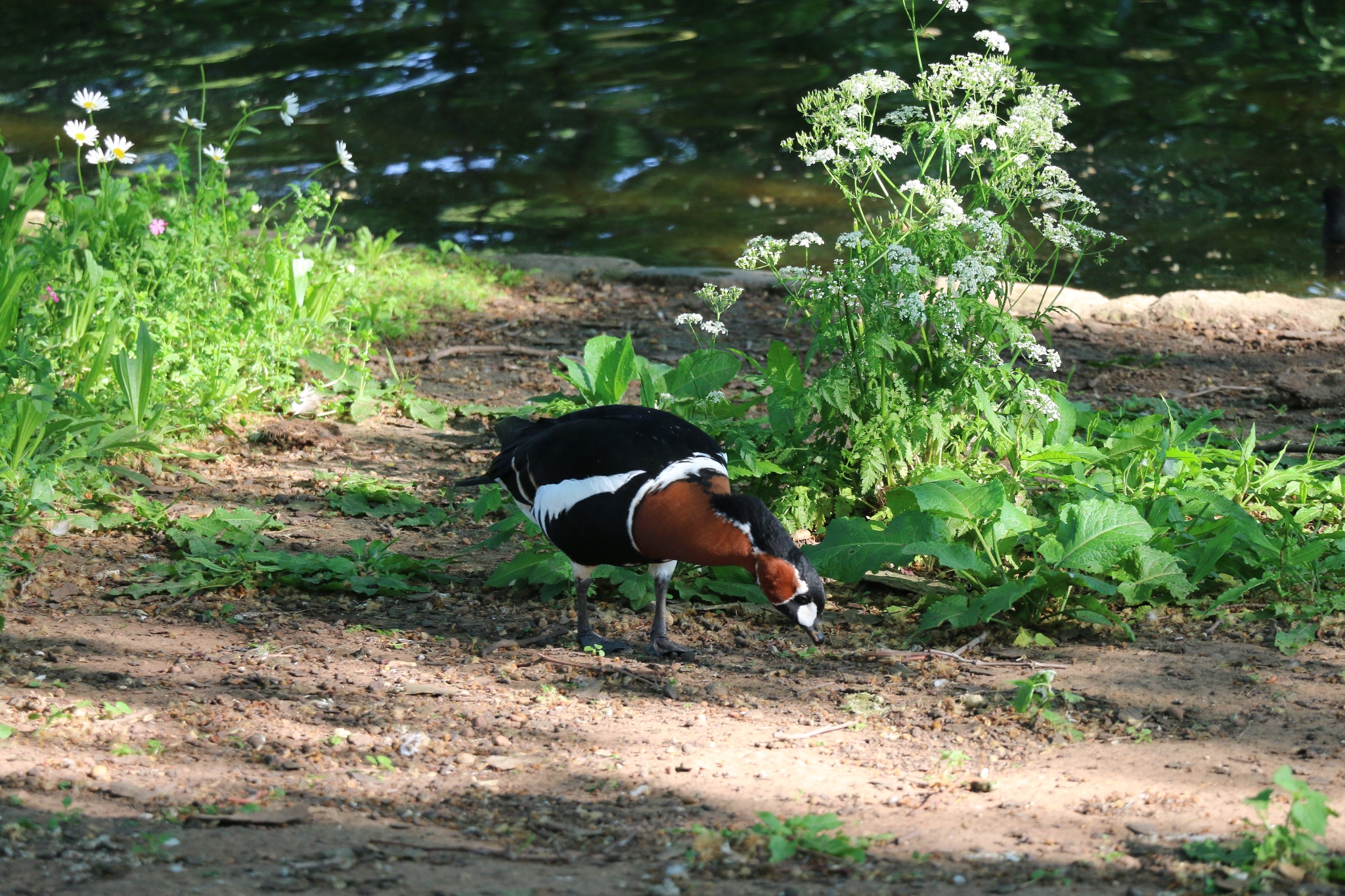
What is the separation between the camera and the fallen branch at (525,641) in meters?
3.59

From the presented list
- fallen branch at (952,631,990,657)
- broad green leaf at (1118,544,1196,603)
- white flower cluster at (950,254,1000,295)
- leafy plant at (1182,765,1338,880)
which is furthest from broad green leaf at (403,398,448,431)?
leafy plant at (1182,765,1338,880)

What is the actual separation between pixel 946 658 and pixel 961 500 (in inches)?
17.8

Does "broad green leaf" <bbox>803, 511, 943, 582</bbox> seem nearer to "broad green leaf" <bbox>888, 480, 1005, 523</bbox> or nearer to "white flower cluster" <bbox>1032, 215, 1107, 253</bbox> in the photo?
"broad green leaf" <bbox>888, 480, 1005, 523</bbox>

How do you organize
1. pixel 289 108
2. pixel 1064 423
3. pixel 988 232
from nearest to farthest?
1. pixel 988 232
2. pixel 1064 423
3. pixel 289 108

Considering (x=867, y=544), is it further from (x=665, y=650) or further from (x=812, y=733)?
(x=812, y=733)

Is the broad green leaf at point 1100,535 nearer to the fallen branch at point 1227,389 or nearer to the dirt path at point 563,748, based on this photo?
the dirt path at point 563,748

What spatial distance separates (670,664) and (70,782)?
1551 millimetres

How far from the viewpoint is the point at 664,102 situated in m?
12.1

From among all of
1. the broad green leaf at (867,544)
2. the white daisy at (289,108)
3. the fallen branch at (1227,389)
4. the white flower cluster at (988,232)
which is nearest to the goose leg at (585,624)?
the broad green leaf at (867,544)

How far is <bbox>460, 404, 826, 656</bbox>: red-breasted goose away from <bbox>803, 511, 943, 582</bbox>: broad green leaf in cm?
30

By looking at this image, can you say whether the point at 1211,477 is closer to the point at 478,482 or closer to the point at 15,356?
the point at 478,482

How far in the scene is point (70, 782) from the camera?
262cm

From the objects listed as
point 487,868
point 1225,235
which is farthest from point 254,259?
point 1225,235

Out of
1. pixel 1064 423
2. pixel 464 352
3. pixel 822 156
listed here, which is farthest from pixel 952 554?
pixel 464 352
